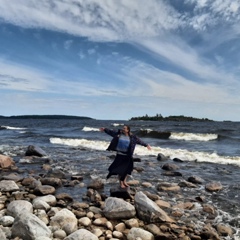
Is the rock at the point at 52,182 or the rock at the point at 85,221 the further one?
the rock at the point at 52,182

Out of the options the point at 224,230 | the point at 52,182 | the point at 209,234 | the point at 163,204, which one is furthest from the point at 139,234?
the point at 52,182

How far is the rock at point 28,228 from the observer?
19.2 feet

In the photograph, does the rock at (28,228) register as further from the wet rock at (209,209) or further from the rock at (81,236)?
the wet rock at (209,209)

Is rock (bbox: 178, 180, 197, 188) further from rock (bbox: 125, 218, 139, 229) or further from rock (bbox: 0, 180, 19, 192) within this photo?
rock (bbox: 0, 180, 19, 192)

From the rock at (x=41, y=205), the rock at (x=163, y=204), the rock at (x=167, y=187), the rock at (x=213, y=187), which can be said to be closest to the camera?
the rock at (x=41, y=205)

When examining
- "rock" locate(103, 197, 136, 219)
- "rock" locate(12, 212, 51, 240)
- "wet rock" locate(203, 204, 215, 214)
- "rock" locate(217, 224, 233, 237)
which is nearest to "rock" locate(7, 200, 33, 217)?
"rock" locate(12, 212, 51, 240)

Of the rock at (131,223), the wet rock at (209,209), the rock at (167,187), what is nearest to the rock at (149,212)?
the rock at (131,223)

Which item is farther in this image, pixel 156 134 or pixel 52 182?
pixel 156 134

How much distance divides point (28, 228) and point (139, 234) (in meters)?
2.12

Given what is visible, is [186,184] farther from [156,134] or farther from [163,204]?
[156,134]

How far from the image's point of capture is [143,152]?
2139 centimetres

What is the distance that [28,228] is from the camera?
588 centimetres

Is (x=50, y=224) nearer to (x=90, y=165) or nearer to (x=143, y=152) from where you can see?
(x=90, y=165)

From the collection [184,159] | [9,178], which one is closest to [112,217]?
[9,178]
